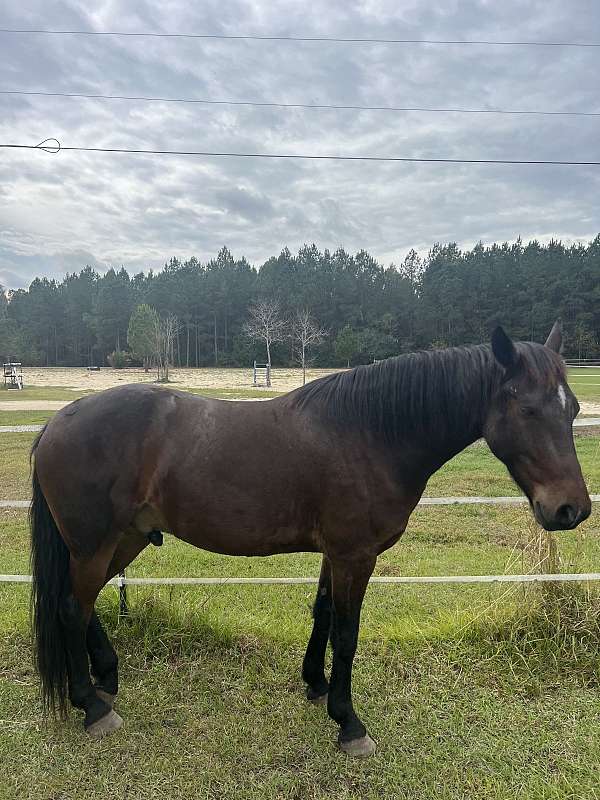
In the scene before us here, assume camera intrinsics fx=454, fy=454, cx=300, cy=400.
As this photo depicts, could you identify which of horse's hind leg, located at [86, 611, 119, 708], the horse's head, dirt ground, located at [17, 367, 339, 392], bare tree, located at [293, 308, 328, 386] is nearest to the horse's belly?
horse's hind leg, located at [86, 611, 119, 708]

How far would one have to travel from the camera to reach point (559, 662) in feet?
8.53

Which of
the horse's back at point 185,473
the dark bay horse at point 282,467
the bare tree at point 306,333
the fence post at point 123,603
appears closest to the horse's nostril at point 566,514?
the dark bay horse at point 282,467

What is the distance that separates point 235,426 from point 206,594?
2035 mm

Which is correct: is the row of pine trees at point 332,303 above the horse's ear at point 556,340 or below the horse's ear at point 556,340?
above

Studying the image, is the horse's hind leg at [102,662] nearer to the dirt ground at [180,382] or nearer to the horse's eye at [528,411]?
the horse's eye at [528,411]

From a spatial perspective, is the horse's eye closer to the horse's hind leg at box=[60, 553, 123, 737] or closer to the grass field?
the grass field

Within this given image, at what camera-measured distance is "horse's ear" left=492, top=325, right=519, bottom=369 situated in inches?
68.9

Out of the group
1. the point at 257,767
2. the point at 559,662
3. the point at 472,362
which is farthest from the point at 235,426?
the point at 559,662

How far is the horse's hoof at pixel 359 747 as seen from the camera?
6.71ft

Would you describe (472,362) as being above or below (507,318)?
below

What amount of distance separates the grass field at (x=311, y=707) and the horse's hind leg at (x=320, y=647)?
0.32ft

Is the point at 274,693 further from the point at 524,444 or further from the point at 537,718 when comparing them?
the point at 524,444

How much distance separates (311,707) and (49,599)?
4.69ft

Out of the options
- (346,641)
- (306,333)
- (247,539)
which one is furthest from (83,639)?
(306,333)
